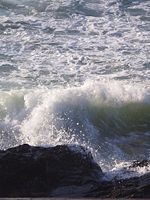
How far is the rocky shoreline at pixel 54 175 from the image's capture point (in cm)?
473

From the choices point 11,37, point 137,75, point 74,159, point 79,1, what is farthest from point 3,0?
point 74,159

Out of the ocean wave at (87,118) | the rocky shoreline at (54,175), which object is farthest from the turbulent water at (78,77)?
the rocky shoreline at (54,175)

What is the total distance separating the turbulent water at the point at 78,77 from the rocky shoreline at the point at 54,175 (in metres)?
0.54

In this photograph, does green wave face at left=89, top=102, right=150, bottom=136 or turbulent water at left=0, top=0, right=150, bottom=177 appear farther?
green wave face at left=89, top=102, right=150, bottom=136

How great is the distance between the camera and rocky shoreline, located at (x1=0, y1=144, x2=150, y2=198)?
4.73 m

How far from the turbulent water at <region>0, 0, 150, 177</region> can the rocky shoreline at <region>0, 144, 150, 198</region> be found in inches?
21.1

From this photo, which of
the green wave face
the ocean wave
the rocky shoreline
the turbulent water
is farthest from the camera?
the green wave face

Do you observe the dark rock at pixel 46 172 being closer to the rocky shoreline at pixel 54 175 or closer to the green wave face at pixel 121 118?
the rocky shoreline at pixel 54 175

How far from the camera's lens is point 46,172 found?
496 centimetres

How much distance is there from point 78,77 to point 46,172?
17.4 ft

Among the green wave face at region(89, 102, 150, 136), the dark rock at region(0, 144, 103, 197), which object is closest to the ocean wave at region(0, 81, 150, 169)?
the green wave face at region(89, 102, 150, 136)

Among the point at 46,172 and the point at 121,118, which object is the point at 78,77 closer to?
the point at 121,118

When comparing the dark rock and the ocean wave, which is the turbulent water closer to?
the ocean wave

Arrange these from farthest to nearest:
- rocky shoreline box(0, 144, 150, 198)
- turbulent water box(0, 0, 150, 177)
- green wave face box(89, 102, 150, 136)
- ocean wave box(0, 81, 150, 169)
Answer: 1. green wave face box(89, 102, 150, 136)
2. turbulent water box(0, 0, 150, 177)
3. ocean wave box(0, 81, 150, 169)
4. rocky shoreline box(0, 144, 150, 198)
